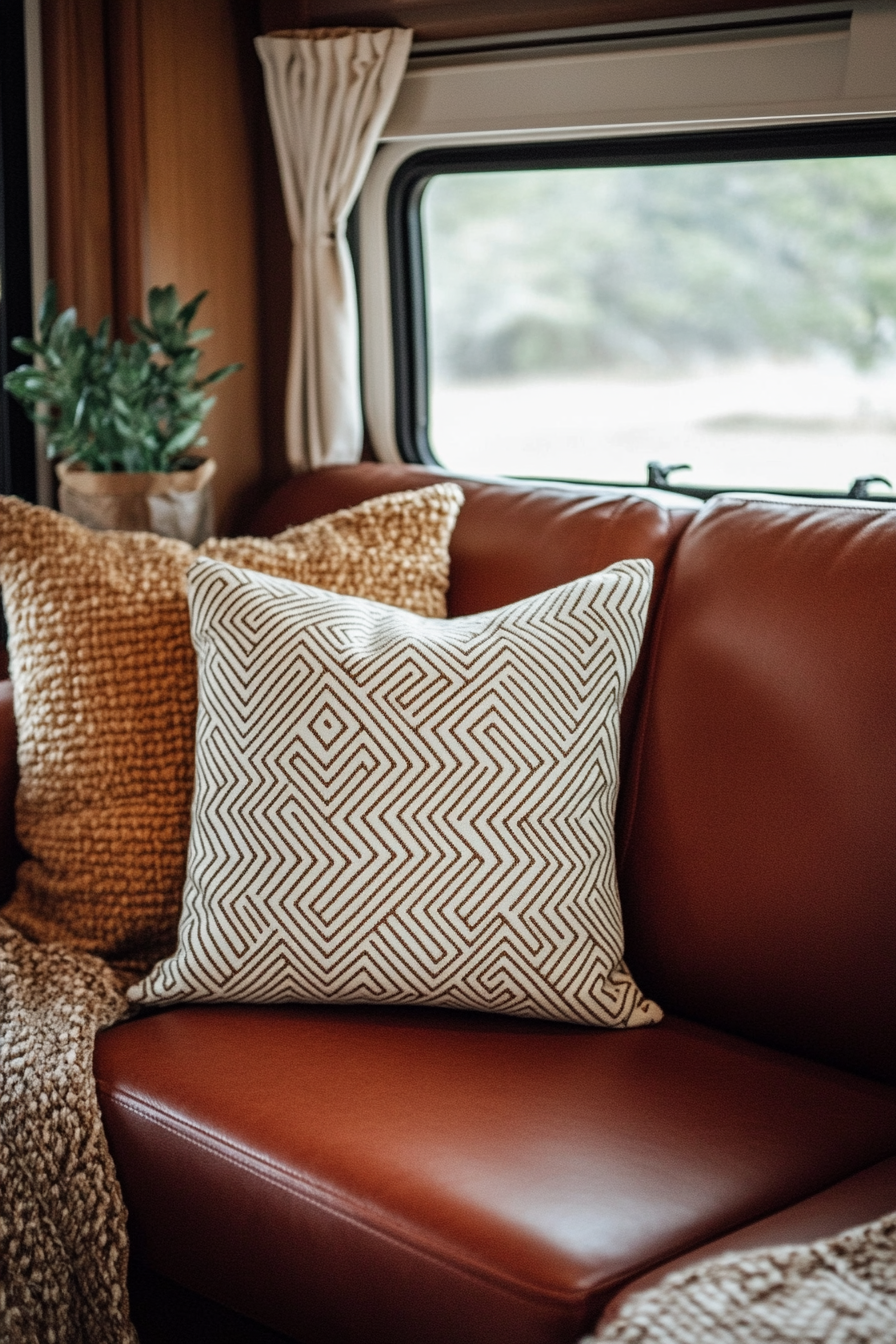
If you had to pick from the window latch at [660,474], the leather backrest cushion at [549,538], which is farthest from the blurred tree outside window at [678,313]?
the leather backrest cushion at [549,538]

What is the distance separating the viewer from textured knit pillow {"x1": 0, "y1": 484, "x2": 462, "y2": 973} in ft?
5.03

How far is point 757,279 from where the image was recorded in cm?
866

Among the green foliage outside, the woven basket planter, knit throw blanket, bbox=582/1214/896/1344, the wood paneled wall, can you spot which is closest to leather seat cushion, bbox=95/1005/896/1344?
knit throw blanket, bbox=582/1214/896/1344

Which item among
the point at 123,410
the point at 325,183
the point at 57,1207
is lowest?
the point at 57,1207

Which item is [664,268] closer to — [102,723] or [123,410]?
[123,410]

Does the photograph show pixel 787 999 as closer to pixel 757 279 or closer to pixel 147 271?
pixel 147 271

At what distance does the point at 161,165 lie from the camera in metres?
2.18

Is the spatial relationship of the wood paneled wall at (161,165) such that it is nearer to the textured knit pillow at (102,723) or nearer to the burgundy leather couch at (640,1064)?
the textured knit pillow at (102,723)

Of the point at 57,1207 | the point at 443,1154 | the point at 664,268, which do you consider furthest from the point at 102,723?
the point at 664,268

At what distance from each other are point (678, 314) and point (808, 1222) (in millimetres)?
9298

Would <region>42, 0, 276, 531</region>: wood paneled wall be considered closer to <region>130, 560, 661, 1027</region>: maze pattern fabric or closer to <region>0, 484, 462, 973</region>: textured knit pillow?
<region>0, 484, 462, 973</region>: textured knit pillow

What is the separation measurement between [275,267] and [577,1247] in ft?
6.20

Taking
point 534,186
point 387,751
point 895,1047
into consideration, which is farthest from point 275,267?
point 534,186

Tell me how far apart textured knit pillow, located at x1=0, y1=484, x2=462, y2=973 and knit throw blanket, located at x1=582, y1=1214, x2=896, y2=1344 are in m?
0.83
